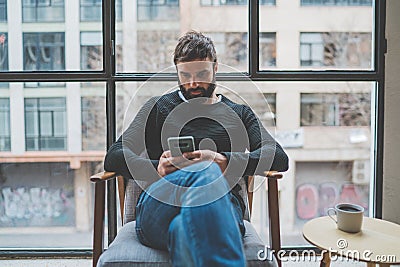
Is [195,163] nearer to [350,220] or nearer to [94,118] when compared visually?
[350,220]

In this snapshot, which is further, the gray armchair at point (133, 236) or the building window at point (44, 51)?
the building window at point (44, 51)

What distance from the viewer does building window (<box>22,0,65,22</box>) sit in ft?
8.91

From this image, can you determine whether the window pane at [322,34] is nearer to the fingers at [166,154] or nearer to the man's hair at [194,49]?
the man's hair at [194,49]

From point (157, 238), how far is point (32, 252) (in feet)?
4.50

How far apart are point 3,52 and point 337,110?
1948 millimetres

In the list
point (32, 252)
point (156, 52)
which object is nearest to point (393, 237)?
point (156, 52)

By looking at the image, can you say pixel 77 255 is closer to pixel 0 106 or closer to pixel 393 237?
pixel 0 106

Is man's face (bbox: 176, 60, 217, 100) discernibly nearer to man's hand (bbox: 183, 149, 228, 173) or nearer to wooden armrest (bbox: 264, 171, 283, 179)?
man's hand (bbox: 183, 149, 228, 173)

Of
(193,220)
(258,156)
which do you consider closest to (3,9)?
(258,156)

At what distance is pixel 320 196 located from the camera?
2.87m

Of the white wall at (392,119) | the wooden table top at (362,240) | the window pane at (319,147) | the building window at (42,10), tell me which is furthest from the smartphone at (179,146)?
the white wall at (392,119)

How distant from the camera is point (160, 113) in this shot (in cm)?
221

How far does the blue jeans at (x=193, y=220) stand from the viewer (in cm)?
147

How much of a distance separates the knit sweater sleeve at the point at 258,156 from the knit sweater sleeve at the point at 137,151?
1.09 ft
